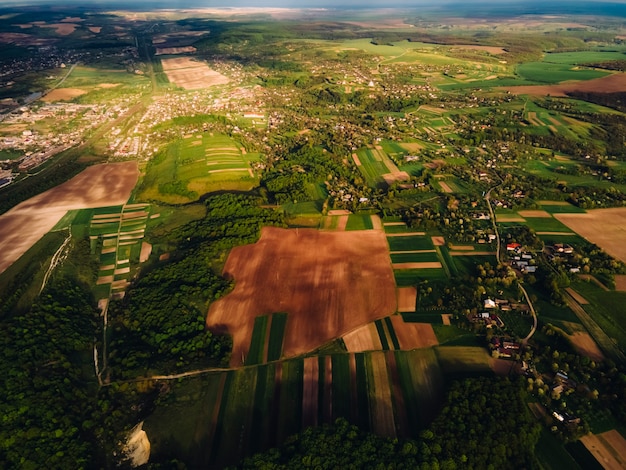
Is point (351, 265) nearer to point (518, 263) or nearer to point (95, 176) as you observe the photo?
point (518, 263)

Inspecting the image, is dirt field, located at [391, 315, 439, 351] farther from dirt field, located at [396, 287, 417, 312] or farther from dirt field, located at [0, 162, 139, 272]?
dirt field, located at [0, 162, 139, 272]

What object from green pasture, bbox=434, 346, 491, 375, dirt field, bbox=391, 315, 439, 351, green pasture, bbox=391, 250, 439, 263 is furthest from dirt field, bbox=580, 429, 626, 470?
green pasture, bbox=391, 250, 439, 263

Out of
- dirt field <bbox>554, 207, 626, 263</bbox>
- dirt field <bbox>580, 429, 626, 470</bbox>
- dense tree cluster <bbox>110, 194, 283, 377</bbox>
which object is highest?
dirt field <bbox>580, 429, 626, 470</bbox>

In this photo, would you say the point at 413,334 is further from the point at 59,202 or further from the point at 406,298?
the point at 59,202

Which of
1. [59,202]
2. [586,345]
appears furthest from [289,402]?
[59,202]

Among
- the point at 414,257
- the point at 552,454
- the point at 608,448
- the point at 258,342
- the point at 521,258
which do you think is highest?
the point at 608,448

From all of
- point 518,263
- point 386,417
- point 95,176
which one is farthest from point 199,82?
point 386,417

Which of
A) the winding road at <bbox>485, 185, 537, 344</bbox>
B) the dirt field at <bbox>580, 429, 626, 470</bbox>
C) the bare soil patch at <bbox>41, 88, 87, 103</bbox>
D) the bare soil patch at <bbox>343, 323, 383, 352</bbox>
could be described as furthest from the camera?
the bare soil patch at <bbox>41, 88, 87, 103</bbox>
